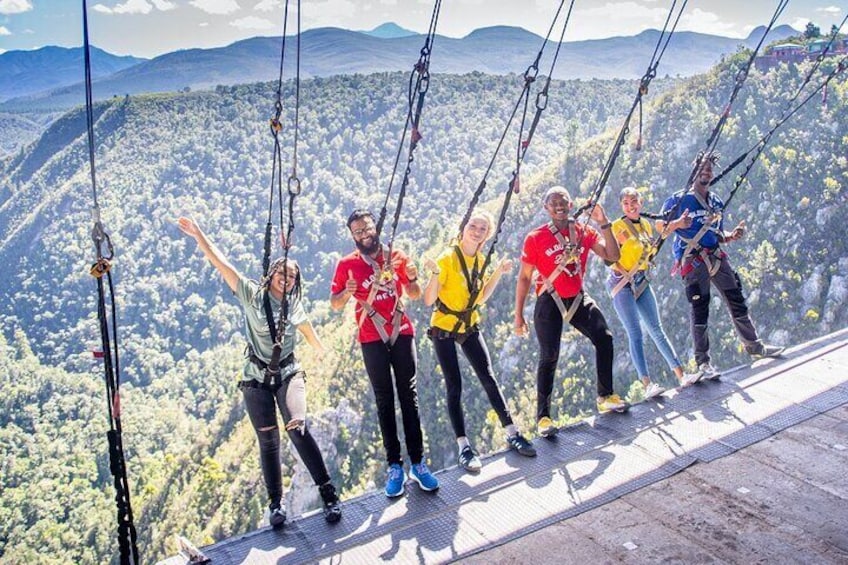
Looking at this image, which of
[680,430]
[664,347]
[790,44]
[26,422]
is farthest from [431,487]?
[26,422]

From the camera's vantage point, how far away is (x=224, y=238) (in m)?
135

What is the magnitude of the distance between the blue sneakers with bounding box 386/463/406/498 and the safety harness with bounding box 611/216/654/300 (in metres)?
2.47

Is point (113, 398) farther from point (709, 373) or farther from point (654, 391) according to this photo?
point (709, 373)

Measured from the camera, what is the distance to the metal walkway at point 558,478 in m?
3.87

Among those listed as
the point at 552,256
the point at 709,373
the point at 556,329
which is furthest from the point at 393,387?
the point at 709,373

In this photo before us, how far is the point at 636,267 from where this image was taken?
19.1 feet

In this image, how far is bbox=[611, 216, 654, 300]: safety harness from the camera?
5.81 metres

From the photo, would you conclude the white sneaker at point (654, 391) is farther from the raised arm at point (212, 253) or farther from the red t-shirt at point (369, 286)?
the raised arm at point (212, 253)

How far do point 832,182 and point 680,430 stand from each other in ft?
187

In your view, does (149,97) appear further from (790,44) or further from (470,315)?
(470,315)

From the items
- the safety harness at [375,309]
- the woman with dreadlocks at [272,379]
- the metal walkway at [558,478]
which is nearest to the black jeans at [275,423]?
the woman with dreadlocks at [272,379]

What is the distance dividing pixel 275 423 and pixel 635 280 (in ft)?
10.5

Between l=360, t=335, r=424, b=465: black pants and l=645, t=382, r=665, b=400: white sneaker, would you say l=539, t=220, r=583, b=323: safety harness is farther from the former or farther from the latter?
l=645, t=382, r=665, b=400: white sneaker

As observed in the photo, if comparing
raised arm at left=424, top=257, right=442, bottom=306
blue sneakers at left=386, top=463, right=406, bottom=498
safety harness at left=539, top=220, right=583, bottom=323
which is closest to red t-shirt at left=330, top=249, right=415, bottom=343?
raised arm at left=424, top=257, right=442, bottom=306
